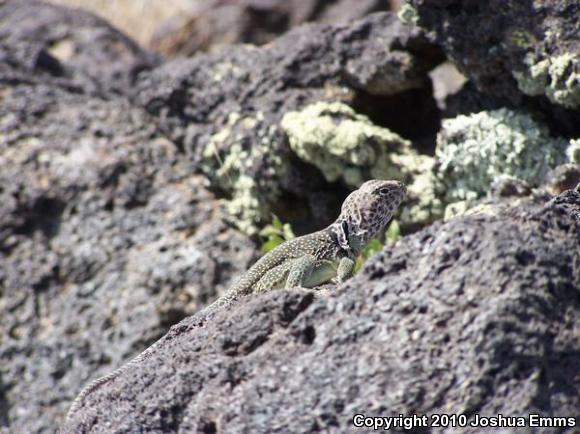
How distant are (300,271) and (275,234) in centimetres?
197

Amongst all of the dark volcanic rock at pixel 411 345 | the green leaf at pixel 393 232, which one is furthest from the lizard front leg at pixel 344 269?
the dark volcanic rock at pixel 411 345

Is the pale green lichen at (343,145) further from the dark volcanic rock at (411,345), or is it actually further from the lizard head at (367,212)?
the dark volcanic rock at (411,345)

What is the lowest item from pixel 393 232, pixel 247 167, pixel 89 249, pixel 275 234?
pixel 89 249

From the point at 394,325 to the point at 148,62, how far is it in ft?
23.7

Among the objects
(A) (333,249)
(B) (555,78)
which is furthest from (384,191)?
(B) (555,78)

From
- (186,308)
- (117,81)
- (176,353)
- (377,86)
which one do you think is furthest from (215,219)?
(176,353)

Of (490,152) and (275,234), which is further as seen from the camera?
(275,234)

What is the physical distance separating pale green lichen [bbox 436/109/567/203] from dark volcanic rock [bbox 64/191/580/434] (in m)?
2.65

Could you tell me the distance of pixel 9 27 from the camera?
10.4 metres

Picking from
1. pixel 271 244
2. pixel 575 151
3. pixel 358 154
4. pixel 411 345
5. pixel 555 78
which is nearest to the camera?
pixel 411 345

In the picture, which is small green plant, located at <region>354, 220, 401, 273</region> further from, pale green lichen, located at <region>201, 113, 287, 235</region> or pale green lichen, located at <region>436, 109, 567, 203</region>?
pale green lichen, located at <region>201, 113, 287, 235</region>

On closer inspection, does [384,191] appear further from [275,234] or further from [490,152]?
[275,234]

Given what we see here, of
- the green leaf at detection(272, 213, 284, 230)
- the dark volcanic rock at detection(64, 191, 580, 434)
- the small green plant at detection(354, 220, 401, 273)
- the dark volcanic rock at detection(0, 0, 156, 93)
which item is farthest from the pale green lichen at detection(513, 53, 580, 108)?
the dark volcanic rock at detection(0, 0, 156, 93)

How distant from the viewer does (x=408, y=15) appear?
24.3 feet
